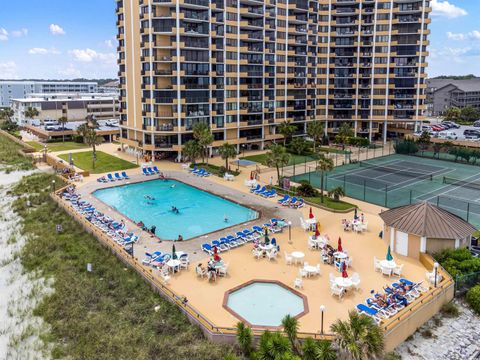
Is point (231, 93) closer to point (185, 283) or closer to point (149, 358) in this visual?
point (185, 283)

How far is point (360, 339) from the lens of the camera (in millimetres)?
17484

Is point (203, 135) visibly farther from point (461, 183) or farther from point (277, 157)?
point (461, 183)

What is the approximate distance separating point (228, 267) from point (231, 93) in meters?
44.7

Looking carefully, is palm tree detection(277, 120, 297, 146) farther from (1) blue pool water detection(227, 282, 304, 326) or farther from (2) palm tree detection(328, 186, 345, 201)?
(1) blue pool water detection(227, 282, 304, 326)

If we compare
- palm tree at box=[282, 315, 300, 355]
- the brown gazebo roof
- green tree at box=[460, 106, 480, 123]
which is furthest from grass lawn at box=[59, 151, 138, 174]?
green tree at box=[460, 106, 480, 123]

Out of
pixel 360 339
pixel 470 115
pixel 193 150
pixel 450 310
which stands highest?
pixel 470 115

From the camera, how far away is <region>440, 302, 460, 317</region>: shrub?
2440 centimetres

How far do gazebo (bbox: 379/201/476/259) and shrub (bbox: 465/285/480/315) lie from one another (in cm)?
460

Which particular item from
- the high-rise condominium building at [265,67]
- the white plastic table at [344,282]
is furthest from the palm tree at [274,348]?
the high-rise condominium building at [265,67]

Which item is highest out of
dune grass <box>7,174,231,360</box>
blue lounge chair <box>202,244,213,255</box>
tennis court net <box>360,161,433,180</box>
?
tennis court net <box>360,161,433,180</box>

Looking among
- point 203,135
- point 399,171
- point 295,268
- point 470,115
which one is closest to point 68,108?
point 203,135

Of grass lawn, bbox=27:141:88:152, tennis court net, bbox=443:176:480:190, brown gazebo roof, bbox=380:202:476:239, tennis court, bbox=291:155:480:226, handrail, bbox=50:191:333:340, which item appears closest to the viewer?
handrail, bbox=50:191:333:340

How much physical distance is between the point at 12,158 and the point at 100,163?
64.0ft

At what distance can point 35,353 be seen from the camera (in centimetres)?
2081
